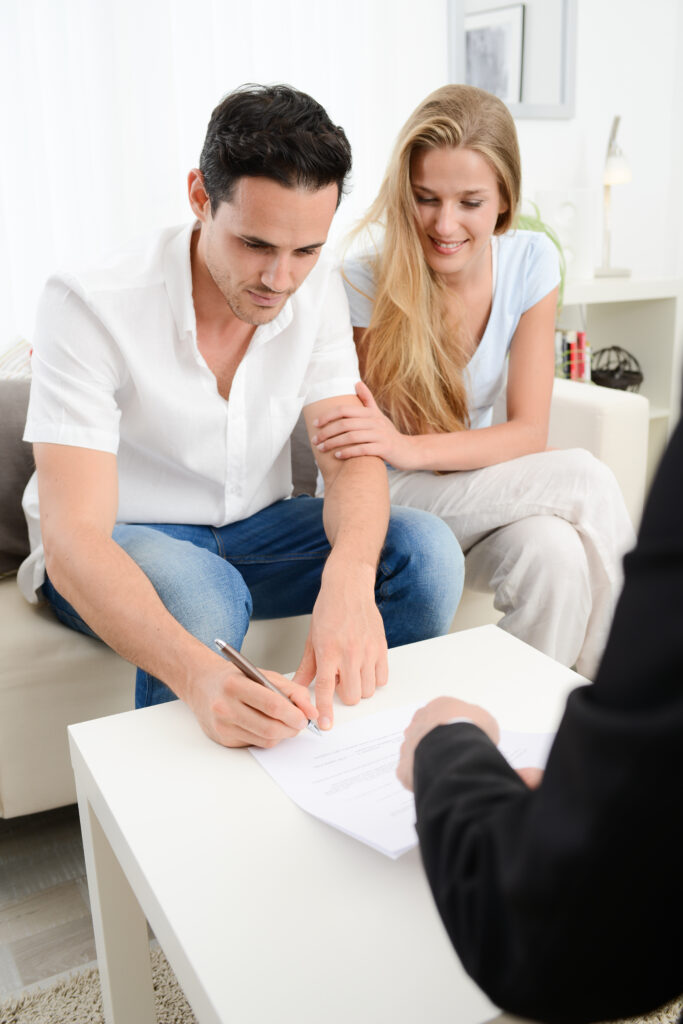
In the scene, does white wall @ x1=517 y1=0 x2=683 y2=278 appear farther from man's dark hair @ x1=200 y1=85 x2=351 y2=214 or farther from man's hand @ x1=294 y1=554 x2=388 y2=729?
man's hand @ x1=294 y1=554 x2=388 y2=729

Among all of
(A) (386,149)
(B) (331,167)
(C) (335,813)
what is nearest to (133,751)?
(C) (335,813)

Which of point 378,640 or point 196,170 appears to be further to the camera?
point 196,170

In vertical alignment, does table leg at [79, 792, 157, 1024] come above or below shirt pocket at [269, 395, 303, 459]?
below

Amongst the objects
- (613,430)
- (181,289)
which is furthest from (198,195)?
(613,430)

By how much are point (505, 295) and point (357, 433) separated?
512 millimetres

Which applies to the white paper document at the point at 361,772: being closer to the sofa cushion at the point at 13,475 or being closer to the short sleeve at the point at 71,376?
the short sleeve at the point at 71,376

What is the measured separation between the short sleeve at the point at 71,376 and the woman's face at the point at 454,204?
0.64 m

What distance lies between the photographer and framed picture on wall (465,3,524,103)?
274 centimetres

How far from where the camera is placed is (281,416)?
1428mm

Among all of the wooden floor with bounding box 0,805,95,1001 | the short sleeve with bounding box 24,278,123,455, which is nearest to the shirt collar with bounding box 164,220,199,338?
the short sleeve with bounding box 24,278,123,455

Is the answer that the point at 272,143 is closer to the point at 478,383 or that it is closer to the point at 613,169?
the point at 478,383

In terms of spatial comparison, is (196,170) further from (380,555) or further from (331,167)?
(380,555)

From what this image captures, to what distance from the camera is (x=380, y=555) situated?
1.30m

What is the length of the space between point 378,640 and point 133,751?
29cm
